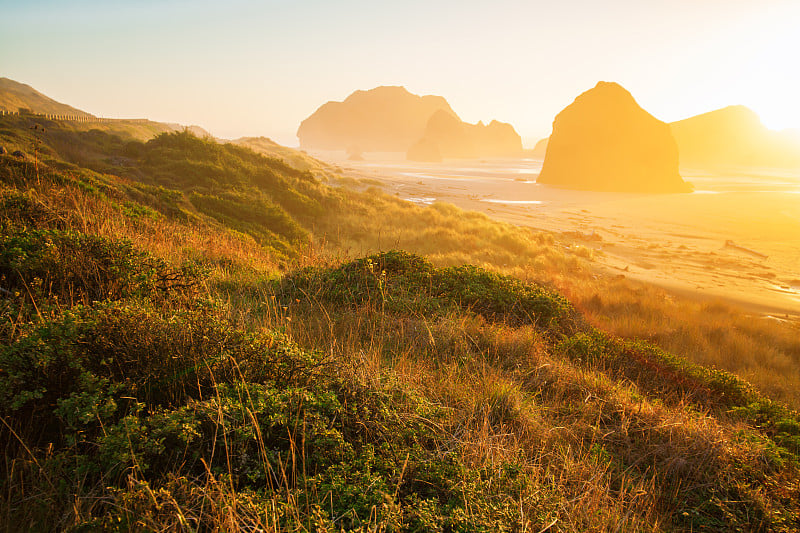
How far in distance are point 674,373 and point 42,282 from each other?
25.8 ft

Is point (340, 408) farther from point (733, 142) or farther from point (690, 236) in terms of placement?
point (733, 142)

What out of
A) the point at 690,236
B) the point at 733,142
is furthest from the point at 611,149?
the point at 733,142

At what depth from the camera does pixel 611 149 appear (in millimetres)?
68812

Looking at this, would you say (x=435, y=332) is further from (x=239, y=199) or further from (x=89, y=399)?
(x=239, y=199)

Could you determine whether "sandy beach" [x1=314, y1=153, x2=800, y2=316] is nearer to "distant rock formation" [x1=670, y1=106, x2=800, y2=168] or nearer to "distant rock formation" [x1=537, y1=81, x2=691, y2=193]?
"distant rock formation" [x1=537, y1=81, x2=691, y2=193]

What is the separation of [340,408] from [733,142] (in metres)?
193

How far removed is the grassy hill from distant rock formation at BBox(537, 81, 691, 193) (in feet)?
227

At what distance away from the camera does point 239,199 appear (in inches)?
563

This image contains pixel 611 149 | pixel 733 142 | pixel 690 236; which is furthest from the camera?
pixel 733 142

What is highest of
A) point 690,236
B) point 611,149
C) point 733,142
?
point 733,142

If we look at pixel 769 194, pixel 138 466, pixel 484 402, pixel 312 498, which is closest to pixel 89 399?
pixel 138 466

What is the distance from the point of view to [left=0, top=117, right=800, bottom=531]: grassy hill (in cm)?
192

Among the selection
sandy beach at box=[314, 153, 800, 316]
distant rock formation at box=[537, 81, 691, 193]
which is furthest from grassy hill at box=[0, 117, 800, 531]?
distant rock formation at box=[537, 81, 691, 193]

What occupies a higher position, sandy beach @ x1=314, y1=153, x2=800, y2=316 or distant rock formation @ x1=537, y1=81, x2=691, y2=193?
distant rock formation @ x1=537, y1=81, x2=691, y2=193
